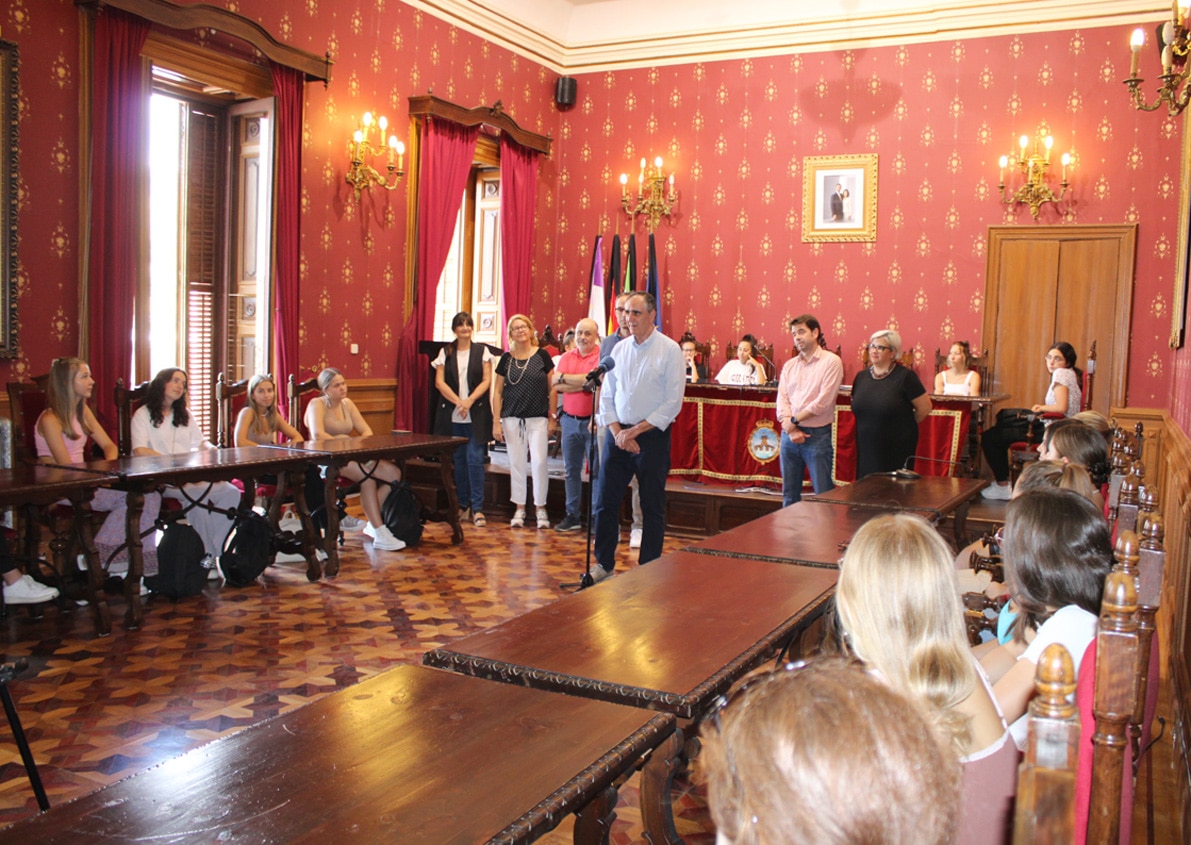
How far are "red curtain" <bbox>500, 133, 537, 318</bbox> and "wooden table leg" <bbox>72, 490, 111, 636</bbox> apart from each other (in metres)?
5.64

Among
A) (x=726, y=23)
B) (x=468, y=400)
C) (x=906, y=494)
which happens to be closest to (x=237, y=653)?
(x=906, y=494)

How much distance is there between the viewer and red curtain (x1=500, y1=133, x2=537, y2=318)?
31.6 ft

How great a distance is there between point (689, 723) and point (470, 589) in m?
3.48

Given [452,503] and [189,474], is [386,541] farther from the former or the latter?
[189,474]

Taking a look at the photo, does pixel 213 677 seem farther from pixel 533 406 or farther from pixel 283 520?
pixel 533 406

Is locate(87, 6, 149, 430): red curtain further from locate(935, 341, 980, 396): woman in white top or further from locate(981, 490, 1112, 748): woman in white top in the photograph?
locate(935, 341, 980, 396): woman in white top

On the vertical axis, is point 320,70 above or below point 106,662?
above

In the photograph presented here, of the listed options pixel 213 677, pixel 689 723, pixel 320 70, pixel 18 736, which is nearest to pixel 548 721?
pixel 689 723

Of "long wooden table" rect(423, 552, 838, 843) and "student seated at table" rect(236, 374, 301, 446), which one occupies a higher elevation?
"student seated at table" rect(236, 374, 301, 446)

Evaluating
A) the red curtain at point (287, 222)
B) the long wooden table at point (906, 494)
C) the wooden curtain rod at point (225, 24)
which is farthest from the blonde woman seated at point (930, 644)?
the red curtain at point (287, 222)

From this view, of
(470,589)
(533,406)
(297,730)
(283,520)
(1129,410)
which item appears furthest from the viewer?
(1129,410)

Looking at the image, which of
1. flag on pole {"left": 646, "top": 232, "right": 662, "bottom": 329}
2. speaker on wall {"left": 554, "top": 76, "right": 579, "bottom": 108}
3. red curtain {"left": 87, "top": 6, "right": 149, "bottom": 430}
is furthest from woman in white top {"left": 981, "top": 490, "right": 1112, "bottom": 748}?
speaker on wall {"left": 554, "top": 76, "right": 579, "bottom": 108}

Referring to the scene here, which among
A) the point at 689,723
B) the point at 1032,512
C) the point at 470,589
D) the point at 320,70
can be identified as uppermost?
the point at 320,70

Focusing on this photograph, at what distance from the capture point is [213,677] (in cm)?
385
